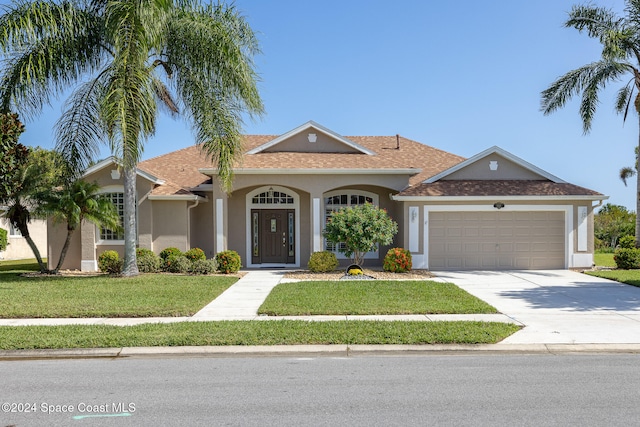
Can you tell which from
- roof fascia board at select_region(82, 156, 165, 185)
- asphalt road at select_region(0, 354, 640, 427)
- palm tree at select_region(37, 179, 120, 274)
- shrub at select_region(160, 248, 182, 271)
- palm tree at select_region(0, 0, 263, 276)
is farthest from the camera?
roof fascia board at select_region(82, 156, 165, 185)

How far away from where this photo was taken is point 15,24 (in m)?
13.2

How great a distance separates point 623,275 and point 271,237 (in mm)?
12030

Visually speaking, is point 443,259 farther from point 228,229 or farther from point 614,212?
point 614,212

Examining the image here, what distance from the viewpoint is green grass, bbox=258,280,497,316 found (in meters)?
10.0

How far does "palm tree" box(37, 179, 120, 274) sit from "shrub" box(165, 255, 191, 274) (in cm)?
211

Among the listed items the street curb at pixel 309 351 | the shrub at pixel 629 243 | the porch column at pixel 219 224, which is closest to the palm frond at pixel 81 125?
the porch column at pixel 219 224

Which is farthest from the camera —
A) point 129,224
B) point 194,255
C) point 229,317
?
point 194,255

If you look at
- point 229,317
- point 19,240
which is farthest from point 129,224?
point 19,240

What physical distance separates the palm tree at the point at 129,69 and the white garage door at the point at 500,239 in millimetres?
7707

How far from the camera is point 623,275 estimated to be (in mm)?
15688

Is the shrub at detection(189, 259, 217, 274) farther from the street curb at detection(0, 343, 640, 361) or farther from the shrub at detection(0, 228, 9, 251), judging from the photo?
the shrub at detection(0, 228, 9, 251)

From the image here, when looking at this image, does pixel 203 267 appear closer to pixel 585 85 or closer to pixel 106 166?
pixel 106 166

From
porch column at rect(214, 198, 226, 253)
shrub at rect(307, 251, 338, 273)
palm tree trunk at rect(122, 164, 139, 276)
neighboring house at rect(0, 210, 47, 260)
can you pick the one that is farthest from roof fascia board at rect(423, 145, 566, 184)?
neighboring house at rect(0, 210, 47, 260)

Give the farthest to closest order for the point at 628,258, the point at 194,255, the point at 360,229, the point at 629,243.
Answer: the point at 629,243 < the point at 628,258 < the point at 194,255 < the point at 360,229
